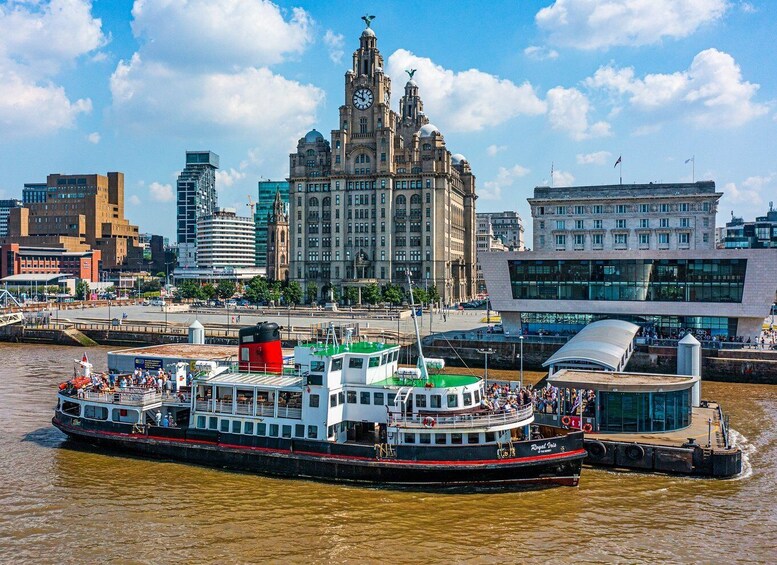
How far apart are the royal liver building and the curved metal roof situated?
87198mm

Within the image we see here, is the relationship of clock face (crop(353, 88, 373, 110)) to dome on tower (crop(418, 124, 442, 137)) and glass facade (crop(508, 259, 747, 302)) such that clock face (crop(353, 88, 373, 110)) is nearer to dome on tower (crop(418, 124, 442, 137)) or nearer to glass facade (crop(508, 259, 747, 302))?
dome on tower (crop(418, 124, 442, 137))

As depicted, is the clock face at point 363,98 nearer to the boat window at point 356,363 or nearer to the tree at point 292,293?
the tree at point 292,293

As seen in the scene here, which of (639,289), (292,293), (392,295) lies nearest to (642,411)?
(639,289)

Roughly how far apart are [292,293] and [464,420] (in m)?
114

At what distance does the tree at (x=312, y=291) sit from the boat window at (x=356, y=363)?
395ft

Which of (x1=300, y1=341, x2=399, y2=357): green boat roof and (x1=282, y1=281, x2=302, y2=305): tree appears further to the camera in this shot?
(x1=282, y1=281, x2=302, y2=305): tree

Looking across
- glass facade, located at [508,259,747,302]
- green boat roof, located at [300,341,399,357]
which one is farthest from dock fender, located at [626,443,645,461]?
glass facade, located at [508,259,747,302]

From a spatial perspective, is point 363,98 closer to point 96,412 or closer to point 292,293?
point 292,293

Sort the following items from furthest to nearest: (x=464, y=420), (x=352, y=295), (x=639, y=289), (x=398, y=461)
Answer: (x=352, y=295)
(x=639, y=289)
(x=464, y=420)
(x=398, y=461)

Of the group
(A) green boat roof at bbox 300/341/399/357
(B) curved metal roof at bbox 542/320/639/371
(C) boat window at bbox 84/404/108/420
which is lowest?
(C) boat window at bbox 84/404/108/420

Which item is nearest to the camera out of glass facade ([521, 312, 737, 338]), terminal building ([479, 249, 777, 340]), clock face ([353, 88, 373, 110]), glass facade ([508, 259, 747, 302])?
terminal building ([479, 249, 777, 340])

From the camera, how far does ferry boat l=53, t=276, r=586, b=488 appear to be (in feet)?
107

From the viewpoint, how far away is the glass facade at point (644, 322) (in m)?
71.1

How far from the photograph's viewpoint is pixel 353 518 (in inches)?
1158
